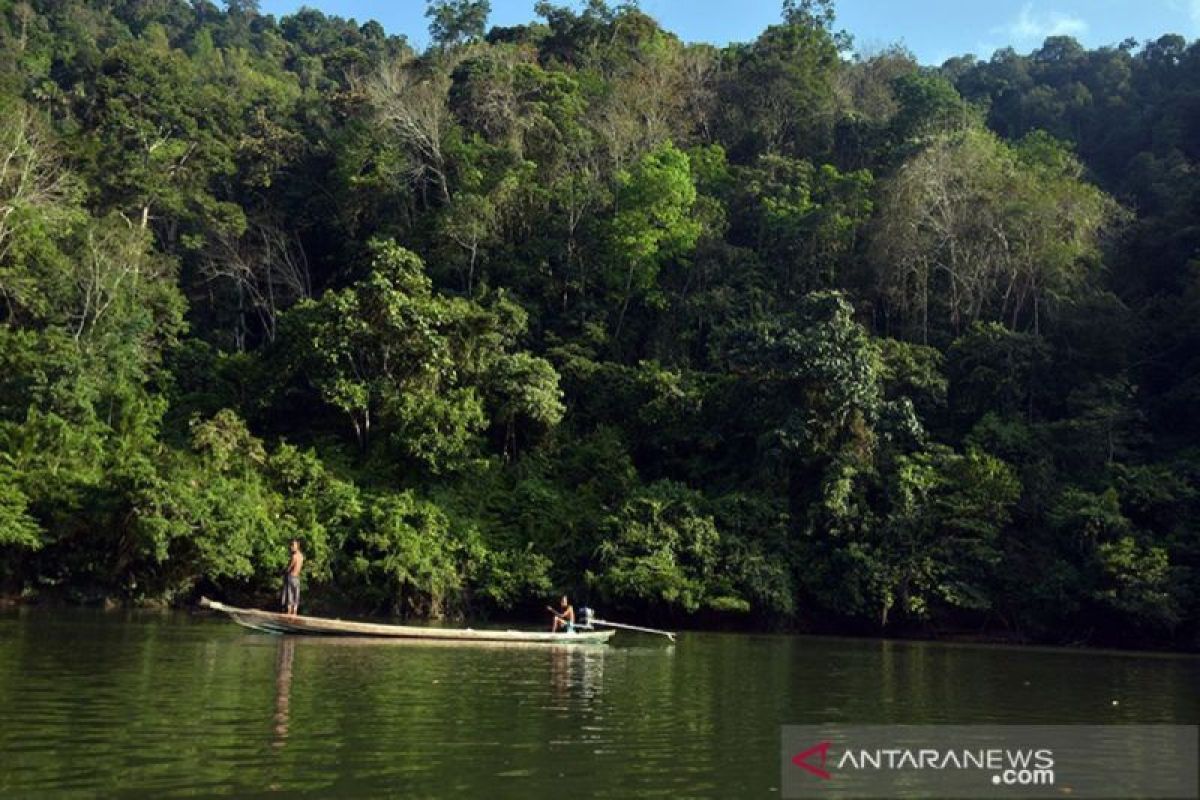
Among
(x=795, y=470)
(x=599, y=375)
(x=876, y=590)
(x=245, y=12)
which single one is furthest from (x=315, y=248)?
(x=245, y=12)

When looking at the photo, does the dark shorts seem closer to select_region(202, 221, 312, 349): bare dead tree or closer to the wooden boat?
the wooden boat

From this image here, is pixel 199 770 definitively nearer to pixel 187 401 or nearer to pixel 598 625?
pixel 598 625

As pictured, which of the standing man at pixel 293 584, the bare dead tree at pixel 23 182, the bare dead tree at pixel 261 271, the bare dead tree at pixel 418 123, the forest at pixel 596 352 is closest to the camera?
the standing man at pixel 293 584

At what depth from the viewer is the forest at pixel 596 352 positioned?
26.7 meters

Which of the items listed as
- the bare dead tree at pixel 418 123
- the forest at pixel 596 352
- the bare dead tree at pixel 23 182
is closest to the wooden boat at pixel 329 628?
the forest at pixel 596 352

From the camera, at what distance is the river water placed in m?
7.74

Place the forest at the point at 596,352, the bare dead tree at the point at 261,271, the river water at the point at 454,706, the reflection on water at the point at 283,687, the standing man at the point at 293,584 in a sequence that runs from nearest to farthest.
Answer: the river water at the point at 454,706, the reflection on water at the point at 283,687, the standing man at the point at 293,584, the forest at the point at 596,352, the bare dead tree at the point at 261,271

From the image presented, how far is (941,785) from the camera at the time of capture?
8359 millimetres

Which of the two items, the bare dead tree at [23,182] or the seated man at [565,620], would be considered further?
the bare dead tree at [23,182]

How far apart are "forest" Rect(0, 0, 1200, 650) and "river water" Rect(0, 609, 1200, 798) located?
18.2ft

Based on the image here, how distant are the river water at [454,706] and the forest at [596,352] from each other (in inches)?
218

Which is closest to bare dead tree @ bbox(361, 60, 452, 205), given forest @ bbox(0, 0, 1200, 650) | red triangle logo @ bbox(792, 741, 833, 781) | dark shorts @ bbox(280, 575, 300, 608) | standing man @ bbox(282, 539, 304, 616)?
forest @ bbox(0, 0, 1200, 650)

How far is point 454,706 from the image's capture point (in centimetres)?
1145

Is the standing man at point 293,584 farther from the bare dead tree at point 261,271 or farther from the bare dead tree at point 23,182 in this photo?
the bare dead tree at point 261,271
